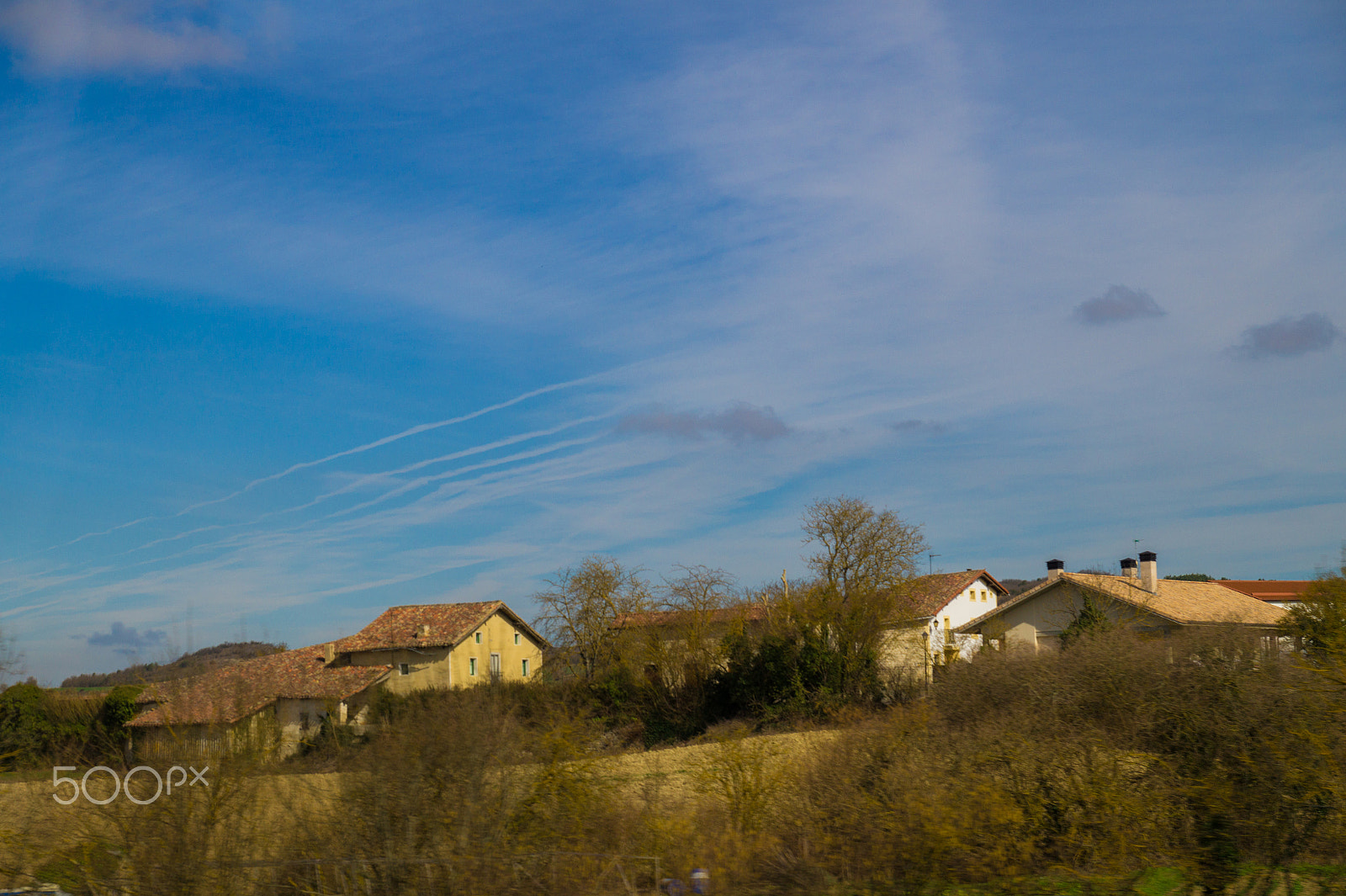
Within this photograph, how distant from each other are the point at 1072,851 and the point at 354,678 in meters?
34.1

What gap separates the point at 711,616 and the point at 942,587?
1808 cm

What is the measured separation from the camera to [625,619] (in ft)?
126

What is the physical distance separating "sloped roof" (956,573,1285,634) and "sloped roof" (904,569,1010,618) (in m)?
2.68

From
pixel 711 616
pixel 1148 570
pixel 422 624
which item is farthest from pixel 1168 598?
pixel 422 624

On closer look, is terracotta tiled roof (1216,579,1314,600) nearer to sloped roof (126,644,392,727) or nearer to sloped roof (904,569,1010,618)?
sloped roof (904,569,1010,618)

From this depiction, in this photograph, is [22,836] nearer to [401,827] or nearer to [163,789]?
[163,789]

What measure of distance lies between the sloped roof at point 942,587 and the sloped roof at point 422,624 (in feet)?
64.4

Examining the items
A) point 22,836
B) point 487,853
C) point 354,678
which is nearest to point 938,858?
point 487,853

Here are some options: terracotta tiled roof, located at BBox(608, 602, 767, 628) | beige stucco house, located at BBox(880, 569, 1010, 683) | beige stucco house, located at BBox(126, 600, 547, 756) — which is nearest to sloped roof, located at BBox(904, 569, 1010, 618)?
beige stucco house, located at BBox(880, 569, 1010, 683)

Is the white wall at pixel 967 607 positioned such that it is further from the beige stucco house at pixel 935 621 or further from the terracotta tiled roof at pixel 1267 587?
the terracotta tiled roof at pixel 1267 587

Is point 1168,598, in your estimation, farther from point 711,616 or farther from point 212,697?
point 212,697

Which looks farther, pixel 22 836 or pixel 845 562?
pixel 845 562

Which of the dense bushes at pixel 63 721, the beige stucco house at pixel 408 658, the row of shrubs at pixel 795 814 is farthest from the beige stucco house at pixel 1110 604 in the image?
the dense bushes at pixel 63 721

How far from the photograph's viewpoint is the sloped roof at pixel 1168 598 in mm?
32688
